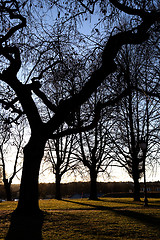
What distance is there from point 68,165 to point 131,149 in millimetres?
8799

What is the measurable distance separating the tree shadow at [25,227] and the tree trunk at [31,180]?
273mm

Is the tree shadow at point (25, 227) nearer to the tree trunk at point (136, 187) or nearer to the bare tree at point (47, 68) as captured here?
the bare tree at point (47, 68)

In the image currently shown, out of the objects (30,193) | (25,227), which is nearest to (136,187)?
(30,193)

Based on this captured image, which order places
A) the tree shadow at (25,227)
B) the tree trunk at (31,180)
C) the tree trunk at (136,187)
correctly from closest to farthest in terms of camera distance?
the tree shadow at (25,227)
the tree trunk at (31,180)
the tree trunk at (136,187)

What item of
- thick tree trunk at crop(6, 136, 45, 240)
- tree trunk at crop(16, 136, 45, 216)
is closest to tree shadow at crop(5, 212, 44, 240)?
thick tree trunk at crop(6, 136, 45, 240)

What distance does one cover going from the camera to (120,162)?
21.8 m

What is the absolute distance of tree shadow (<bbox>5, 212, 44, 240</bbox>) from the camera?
5.17 m

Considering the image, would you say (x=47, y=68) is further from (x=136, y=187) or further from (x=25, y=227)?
(x=136, y=187)

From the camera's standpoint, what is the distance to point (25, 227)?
6.15 meters

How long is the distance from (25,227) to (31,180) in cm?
214

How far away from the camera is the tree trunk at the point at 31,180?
793 centimetres

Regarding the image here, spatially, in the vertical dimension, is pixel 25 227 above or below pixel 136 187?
above

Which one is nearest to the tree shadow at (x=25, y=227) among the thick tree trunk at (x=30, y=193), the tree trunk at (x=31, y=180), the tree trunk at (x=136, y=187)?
the thick tree trunk at (x=30, y=193)

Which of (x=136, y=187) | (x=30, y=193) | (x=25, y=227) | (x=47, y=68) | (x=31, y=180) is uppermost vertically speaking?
(x=47, y=68)
